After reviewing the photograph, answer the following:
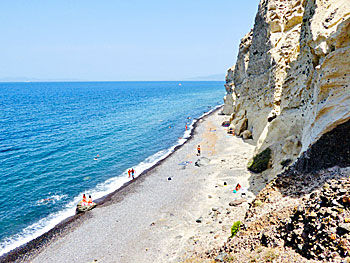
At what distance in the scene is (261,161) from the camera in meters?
29.4

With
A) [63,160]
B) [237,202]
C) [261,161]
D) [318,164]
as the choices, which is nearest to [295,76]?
[261,161]

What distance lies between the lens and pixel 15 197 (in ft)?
99.3

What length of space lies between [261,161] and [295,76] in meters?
10.0

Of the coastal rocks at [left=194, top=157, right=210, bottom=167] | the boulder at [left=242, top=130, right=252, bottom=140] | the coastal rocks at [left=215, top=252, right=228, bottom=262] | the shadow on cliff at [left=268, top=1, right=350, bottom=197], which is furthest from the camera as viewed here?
the boulder at [left=242, top=130, right=252, bottom=140]

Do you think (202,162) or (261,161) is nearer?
(261,161)

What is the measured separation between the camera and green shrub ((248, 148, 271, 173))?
1129 inches

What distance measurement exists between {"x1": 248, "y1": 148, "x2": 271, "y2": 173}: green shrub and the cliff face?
2.37 feet

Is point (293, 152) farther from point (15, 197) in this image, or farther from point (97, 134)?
point (97, 134)

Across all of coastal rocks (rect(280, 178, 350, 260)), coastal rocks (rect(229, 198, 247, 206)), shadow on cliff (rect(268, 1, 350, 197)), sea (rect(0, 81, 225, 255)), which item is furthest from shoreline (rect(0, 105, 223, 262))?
coastal rocks (rect(280, 178, 350, 260))

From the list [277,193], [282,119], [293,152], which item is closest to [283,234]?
[277,193]

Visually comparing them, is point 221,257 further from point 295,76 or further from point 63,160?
point 63,160

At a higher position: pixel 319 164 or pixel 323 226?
pixel 319 164

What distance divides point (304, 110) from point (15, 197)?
32.7 metres

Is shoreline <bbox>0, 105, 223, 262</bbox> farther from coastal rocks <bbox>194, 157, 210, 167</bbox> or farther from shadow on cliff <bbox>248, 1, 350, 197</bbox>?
shadow on cliff <bbox>248, 1, 350, 197</bbox>
